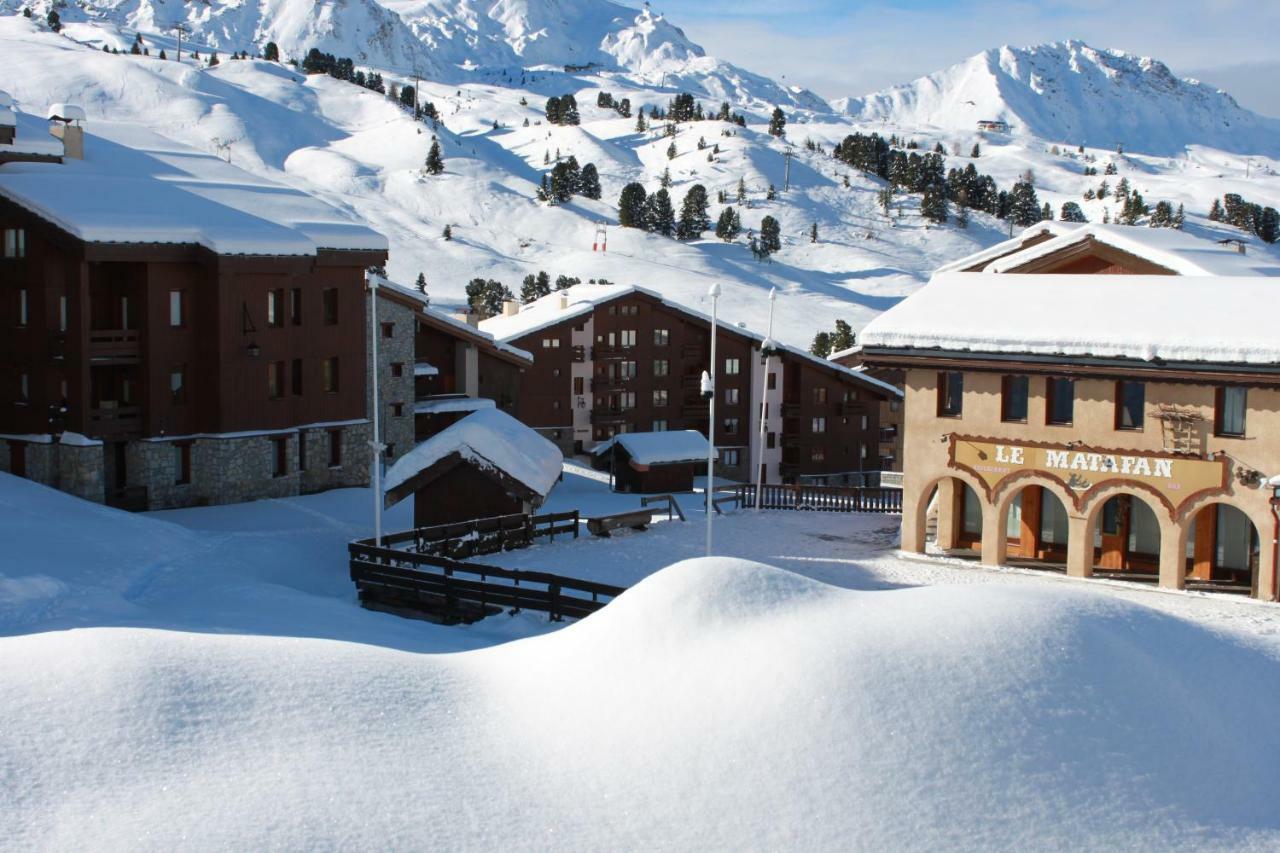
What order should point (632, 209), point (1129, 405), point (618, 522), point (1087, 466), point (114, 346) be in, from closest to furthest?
1. point (1129, 405)
2. point (1087, 466)
3. point (618, 522)
4. point (114, 346)
5. point (632, 209)

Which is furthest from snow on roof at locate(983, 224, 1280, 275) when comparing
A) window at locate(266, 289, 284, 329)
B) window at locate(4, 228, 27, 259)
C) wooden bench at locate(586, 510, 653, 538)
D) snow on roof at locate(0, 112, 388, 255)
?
window at locate(4, 228, 27, 259)

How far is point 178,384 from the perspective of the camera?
43188mm

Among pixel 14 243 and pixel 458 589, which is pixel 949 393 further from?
pixel 14 243

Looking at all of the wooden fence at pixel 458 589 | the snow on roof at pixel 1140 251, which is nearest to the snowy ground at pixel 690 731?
the wooden fence at pixel 458 589

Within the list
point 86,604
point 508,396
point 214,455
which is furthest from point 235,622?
point 508,396

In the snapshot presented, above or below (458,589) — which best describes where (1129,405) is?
above

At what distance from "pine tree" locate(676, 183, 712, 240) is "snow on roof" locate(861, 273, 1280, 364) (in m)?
113

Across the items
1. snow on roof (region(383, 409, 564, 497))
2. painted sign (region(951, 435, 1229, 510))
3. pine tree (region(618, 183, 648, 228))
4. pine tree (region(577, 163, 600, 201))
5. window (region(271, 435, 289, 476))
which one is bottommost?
window (region(271, 435, 289, 476))

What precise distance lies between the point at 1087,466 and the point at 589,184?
448ft

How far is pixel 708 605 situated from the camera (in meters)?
18.3

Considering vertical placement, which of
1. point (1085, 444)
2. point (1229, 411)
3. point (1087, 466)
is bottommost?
point (1087, 466)

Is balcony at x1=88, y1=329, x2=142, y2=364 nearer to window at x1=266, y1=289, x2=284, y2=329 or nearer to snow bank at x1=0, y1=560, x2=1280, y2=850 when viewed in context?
window at x1=266, y1=289, x2=284, y2=329

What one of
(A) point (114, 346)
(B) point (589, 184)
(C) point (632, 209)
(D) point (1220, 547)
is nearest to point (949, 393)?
(D) point (1220, 547)

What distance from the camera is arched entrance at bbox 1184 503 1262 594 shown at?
31969 mm
